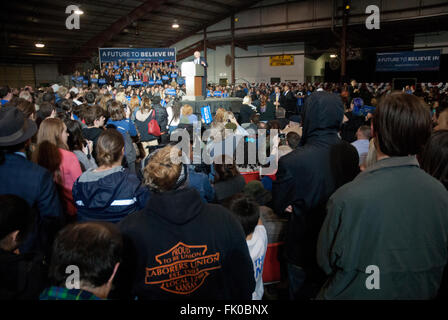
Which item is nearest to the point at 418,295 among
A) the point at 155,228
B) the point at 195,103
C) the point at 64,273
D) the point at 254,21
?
the point at 155,228

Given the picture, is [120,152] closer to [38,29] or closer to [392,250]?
[392,250]

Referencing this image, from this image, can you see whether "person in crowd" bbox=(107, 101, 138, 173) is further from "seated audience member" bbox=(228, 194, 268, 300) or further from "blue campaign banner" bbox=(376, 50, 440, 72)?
"blue campaign banner" bbox=(376, 50, 440, 72)

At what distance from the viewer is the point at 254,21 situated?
21656mm

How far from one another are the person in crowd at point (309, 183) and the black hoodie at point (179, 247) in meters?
0.53

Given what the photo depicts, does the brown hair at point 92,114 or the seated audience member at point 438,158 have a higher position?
the brown hair at point 92,114

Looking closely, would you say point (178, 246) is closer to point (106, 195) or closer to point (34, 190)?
point (106, 195)

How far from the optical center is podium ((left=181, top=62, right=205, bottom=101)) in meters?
11.5

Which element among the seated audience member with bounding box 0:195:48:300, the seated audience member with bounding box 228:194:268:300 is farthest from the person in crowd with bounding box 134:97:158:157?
the seated audience member with bounding box 0:195:48:300

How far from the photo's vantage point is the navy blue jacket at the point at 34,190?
1.91 metres

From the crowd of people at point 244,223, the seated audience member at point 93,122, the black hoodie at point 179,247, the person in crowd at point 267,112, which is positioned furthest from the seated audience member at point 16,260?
the person in crowd at point 267,112

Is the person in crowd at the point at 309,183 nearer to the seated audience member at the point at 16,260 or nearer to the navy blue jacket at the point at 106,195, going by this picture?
the navy blue jacket at the point at 106,195

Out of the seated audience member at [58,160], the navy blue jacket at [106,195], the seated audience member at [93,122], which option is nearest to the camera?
the navy blue jacket at [106,195]

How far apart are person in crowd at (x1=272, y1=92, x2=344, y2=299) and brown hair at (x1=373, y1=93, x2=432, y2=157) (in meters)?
0.66

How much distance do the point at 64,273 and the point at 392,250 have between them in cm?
125
